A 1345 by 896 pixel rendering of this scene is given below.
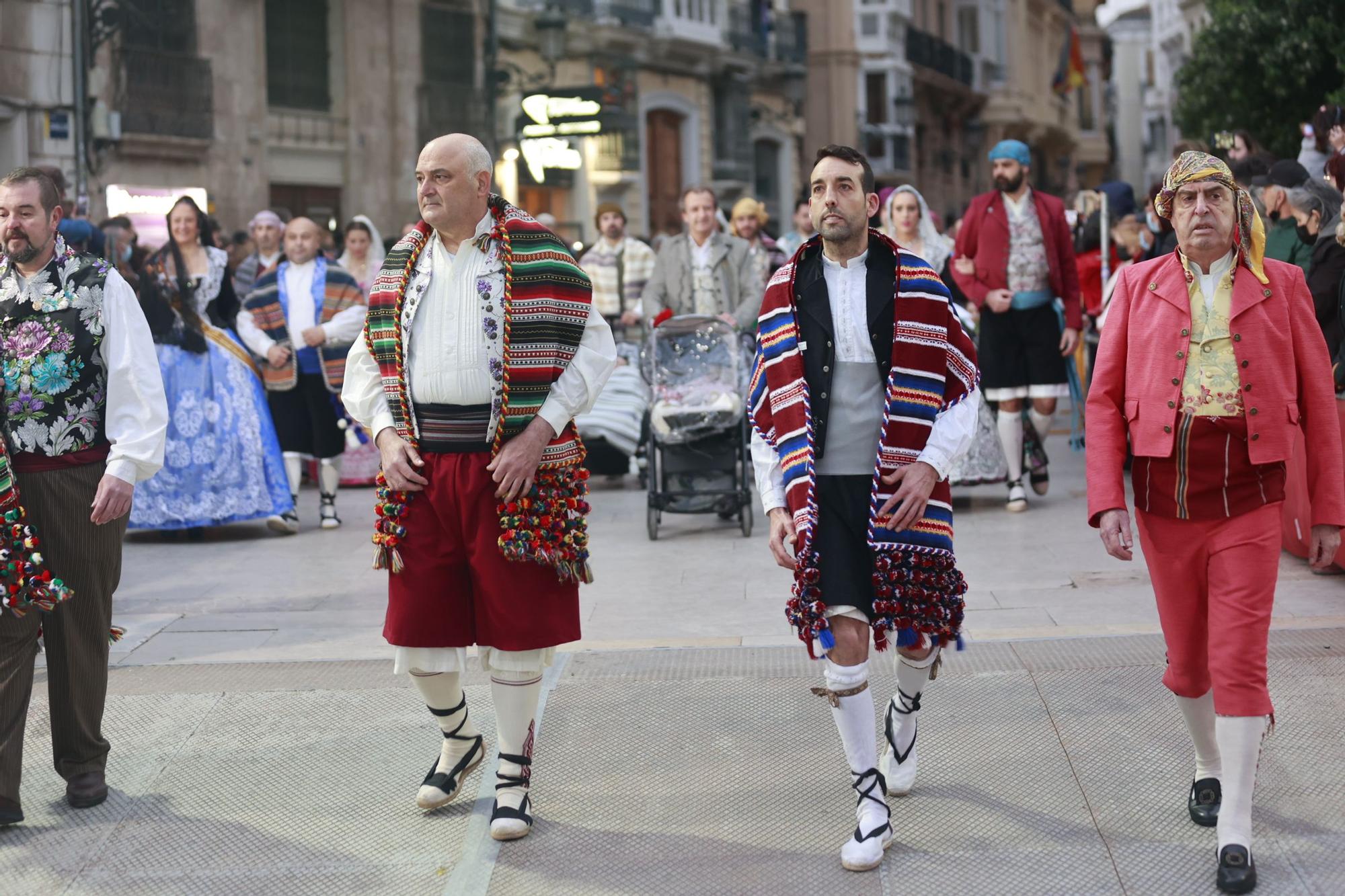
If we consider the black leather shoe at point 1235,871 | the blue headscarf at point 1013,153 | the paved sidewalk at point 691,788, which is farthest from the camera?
the blue headscarf at point 1013,153

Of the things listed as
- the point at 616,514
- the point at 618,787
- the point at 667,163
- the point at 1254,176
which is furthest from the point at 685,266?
the point at 667,163

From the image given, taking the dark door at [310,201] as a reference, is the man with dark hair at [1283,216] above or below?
below

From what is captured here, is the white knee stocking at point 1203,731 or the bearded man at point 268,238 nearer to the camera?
the white knee stocking at point 1203,731

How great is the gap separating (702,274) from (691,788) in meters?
6.01

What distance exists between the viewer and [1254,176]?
955 centimetres

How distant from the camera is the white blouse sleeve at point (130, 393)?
16.6 feet

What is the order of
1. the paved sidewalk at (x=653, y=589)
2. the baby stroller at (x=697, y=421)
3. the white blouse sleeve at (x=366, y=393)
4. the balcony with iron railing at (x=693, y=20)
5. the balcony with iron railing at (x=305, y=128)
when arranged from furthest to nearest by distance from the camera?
1. the balcony with iron railing at (x=693, y=20)
2. the balcony with iron railing at (x=305, y=128)
3. the baby stroller at (x=697, y=421)
4. the paved sidewalk at (x=653, y=589)
5. the white blouse sleeve at (x=366, y=393)

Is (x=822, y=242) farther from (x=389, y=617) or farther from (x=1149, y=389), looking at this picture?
(x=389, y=617)

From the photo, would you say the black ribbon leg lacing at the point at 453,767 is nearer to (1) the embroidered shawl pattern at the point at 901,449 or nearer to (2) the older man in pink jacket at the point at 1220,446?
(1) the embroidered shawl pattern at the point at 901,449

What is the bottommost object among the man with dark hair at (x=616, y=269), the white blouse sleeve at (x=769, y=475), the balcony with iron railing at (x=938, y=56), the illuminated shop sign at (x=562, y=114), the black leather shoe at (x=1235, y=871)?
the black leather shoe at (x=1235, y=871)

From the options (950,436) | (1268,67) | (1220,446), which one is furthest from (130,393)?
(1268,67)

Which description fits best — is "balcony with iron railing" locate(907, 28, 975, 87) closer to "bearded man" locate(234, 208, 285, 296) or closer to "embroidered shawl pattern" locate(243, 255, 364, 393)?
"bearded man" locate(234, 208, 285, 296)

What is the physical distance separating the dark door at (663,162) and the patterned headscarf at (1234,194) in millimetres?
27047

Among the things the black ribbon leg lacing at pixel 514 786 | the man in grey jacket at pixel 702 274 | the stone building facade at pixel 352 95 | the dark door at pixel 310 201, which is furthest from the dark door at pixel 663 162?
the black ribbon leg lacing at pixel 514 786
